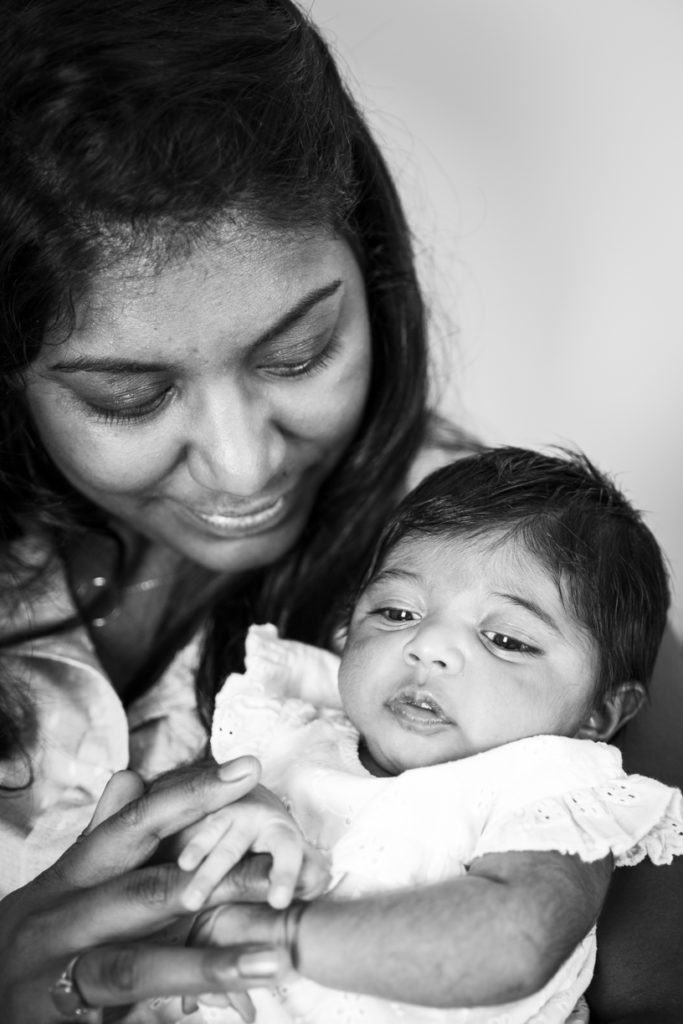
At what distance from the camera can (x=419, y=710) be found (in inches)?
46.8

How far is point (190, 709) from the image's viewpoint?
1608 millimetres

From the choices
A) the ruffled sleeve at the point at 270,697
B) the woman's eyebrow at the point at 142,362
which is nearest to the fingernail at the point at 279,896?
the ruffled sleeve at the point at 270,697

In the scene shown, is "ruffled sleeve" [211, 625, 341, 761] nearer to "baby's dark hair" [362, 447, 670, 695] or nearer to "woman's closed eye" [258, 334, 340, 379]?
"baby's dark hair" [362, 447, 670, 695]

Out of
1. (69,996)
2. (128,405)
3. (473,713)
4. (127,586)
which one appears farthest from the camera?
(127,586)

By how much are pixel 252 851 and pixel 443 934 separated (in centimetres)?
20

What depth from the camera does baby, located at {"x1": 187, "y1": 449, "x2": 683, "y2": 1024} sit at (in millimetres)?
1072

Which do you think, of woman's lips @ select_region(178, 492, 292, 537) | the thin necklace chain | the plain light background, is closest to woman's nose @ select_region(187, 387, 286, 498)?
woman's lips @ select_region(178, 492, 292, 537)

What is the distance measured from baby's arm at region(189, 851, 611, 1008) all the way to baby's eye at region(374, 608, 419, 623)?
0.33 meters

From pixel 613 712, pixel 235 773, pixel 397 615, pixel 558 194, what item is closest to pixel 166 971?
pixel 235 773

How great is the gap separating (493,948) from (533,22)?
2088mm

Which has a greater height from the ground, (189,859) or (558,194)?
(558,194)

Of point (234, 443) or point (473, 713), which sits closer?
point (473, 713)

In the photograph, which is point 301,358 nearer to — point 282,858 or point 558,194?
point 282,858

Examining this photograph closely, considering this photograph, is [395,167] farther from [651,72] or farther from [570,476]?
[570,476]
